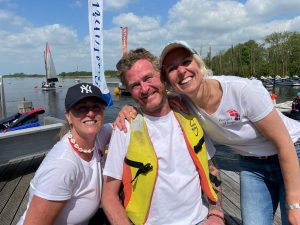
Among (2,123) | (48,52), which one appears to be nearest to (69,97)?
(2,123)

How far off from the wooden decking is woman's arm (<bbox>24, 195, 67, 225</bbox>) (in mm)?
1497

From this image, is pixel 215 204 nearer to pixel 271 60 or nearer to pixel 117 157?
pixel 117 157

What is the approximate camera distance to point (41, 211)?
5.76 ft

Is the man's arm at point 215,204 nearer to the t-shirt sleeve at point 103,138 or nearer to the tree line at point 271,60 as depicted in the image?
the t-shirt sleeve at point 103,138

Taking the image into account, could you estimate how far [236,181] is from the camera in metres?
4.54

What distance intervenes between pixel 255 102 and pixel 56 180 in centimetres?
134

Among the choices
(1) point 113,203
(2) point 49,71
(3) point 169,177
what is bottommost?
(1) point 113,203

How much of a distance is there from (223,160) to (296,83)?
1950 inches

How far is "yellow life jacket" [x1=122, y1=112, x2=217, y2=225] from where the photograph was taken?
80.6 inches

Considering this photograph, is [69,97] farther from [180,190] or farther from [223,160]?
[223,160]

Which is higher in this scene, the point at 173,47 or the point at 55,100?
the point at 173,47

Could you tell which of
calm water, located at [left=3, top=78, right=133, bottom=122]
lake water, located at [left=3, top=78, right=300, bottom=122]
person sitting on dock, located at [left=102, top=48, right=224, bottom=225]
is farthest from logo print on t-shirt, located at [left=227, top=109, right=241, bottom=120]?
lake water, located at [left=3, top=78, right=300, bottom=122]

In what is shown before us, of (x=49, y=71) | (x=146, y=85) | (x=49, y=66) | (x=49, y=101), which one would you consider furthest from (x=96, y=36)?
(x=49, y=71)

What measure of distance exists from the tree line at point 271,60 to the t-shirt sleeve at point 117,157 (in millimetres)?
65088
